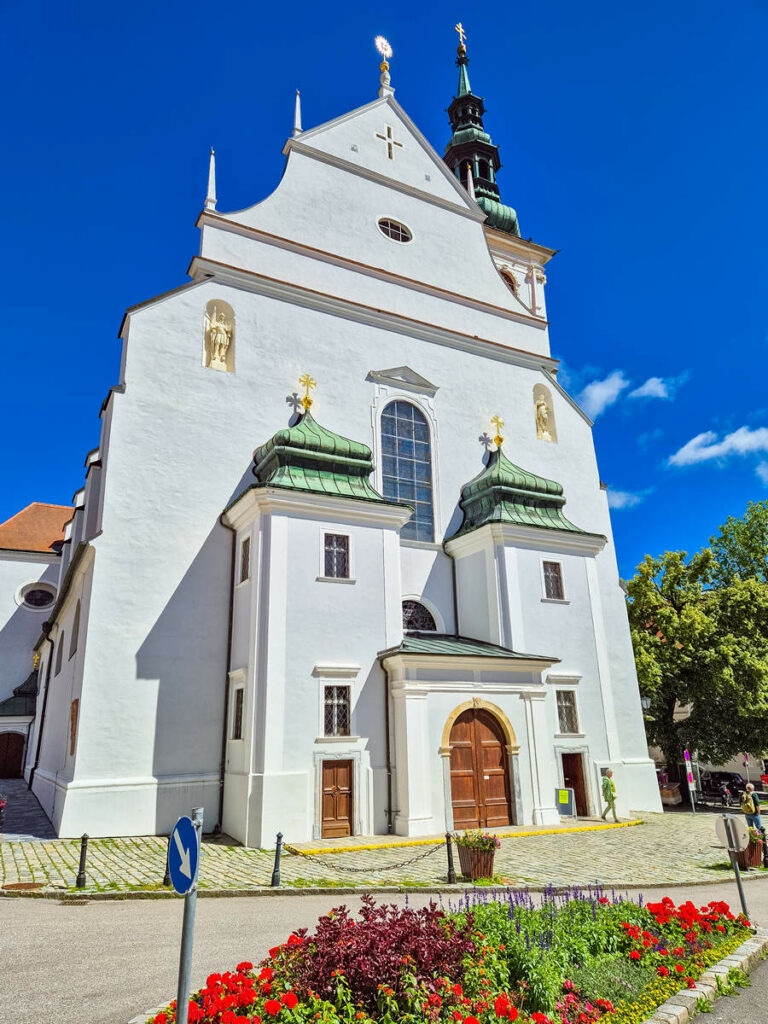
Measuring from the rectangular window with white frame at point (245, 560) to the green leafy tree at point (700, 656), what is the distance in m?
14.6

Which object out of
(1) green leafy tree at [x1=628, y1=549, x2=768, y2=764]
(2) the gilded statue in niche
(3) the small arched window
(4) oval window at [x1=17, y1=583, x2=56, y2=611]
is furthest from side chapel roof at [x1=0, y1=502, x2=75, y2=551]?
(1) green leafy tree at [x1=628, y1=549, x2=768, y2=764]

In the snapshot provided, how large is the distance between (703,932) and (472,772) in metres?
9.04

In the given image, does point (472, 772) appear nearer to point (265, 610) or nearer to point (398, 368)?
point (265, 610)

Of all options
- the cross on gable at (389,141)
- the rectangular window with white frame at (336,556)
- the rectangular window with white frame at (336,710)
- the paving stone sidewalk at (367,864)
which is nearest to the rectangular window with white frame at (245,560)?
the rectangular window with white frame at (336,556)

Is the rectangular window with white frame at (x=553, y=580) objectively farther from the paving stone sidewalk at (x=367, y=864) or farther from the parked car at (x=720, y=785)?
the parked car at (x=720, y=785)

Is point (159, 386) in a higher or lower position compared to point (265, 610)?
higher

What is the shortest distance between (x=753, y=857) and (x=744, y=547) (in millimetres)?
19953

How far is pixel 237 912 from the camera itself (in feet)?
28.8

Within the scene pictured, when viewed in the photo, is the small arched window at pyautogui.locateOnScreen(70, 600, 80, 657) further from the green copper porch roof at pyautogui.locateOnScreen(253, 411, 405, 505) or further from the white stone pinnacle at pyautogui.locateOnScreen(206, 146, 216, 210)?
the white stone pinnacle at pyautogui.locateOnScreen(206, 146, 216, 210)

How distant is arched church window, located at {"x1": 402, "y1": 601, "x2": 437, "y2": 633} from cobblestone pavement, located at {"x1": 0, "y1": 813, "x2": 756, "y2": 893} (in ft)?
20.9

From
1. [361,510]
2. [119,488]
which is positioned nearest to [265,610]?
[361,510]

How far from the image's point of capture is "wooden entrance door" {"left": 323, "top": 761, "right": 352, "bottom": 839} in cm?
1462

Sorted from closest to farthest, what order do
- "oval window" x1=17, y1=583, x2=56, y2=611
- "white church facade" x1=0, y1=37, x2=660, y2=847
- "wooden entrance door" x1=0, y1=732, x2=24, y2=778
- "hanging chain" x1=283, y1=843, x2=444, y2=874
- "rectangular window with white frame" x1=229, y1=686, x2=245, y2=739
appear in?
"hanging chain" x1=283, y1=843, x2=444, y2=874 < "white church facade" x1=0, y1=37, x2=660, y2=847 < "rectangular window with white frame" x1=229, y1=686, x2=245, y2=739 < "wooden entrance door" x1=0, y1=732, x2=24, y2=778 < "oval window" x1=17, y1=583, x2=56, y2=611

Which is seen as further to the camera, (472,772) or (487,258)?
(487,258)
